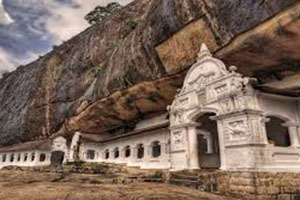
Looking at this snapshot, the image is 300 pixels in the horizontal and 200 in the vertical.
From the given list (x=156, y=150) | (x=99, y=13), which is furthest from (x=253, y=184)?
(x=99, y=13)

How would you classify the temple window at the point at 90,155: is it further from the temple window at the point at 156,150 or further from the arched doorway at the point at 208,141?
the arched doorway at the point at 208,141

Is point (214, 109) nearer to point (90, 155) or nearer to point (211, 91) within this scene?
point (211, 91)

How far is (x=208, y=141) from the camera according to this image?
18125 mm

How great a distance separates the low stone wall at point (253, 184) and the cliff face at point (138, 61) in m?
6.39

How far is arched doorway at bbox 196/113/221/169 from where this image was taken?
51.0 ft

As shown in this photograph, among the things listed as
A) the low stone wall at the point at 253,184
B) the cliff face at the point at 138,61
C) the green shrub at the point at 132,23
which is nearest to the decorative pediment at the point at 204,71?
the cliff face at the point at 138,61

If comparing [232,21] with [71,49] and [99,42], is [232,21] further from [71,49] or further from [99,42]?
[71,49]

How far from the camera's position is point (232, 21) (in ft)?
43.2

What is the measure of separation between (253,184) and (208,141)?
27.7ft

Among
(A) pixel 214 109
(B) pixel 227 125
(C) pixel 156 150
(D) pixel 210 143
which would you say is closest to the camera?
(B) pixel 227 125

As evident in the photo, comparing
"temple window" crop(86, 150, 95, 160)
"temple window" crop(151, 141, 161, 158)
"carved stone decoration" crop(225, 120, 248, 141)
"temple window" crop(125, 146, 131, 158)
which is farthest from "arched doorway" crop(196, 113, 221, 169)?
"temple window" crop(86, 150, 95, 160)

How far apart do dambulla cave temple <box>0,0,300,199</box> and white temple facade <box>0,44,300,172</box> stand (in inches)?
2.1

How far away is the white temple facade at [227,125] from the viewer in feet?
36.2

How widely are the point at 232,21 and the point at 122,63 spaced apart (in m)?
9.96
